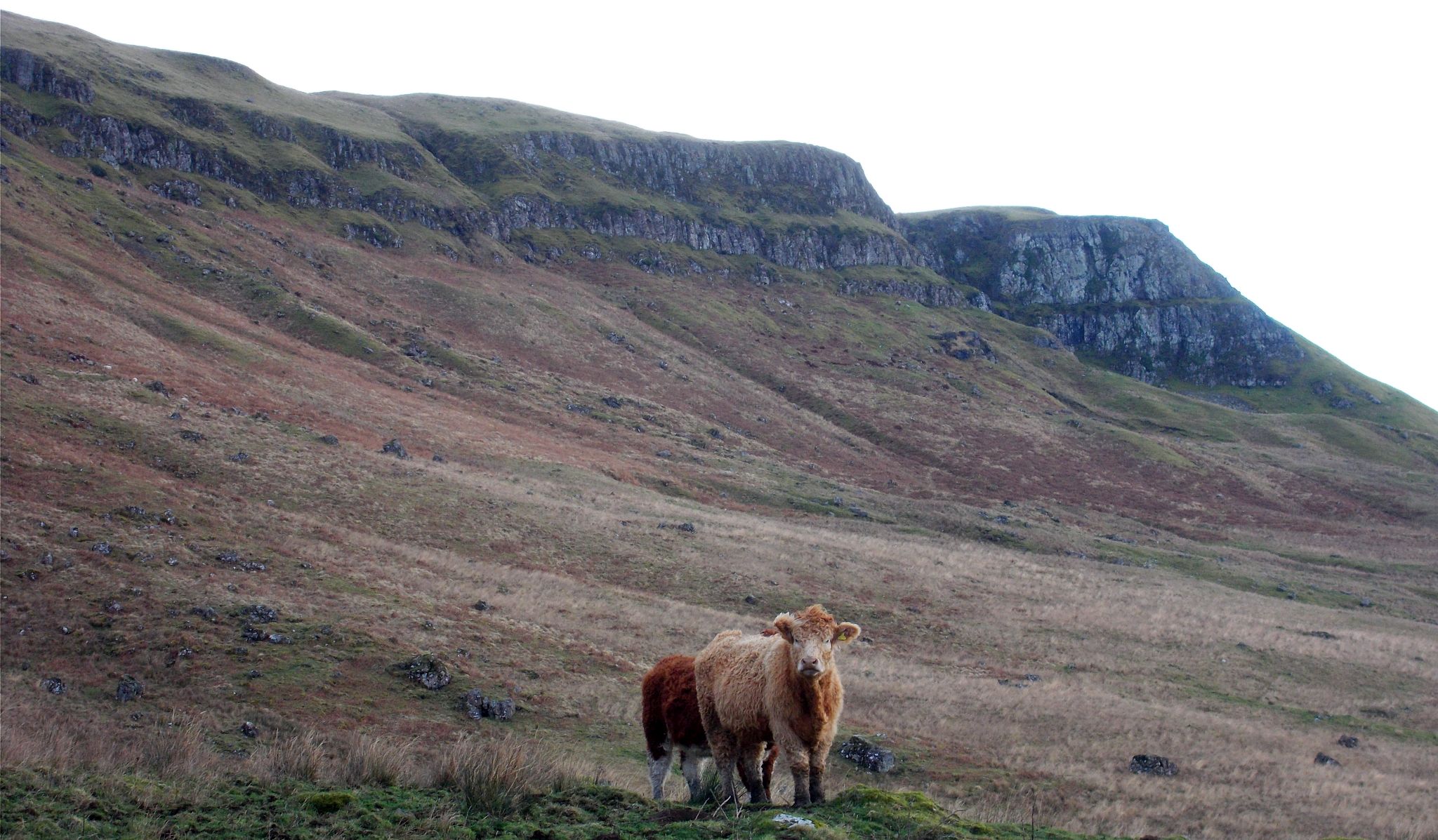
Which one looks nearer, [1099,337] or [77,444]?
[77,444]

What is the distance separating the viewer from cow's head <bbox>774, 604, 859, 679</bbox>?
8.50 metres

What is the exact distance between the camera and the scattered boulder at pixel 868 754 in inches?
659

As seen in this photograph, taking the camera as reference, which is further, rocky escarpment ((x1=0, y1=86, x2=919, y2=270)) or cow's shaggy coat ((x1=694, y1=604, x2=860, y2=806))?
rocky escarpment ((x1=0, y1=86, x2=919, y2=270))

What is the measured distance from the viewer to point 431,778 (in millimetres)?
9430

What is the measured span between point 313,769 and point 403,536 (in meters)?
22.8

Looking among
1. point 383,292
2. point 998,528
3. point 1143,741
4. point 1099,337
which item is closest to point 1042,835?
point 1143,741

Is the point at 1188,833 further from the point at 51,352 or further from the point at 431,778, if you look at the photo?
the point at 51,352

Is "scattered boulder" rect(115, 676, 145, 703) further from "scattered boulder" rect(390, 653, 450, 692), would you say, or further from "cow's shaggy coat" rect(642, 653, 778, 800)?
"cow's shaggy coat" rect(642, 653, 778, 800)

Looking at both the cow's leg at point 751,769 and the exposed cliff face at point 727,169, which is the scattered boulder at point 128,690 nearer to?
the cow's leg at point 751,769

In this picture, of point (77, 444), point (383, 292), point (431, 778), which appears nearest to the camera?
point (431, 778)

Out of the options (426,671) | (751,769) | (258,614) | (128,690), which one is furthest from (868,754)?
(128,690)

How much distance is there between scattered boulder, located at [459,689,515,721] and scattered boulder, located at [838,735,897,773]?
6.99 meters

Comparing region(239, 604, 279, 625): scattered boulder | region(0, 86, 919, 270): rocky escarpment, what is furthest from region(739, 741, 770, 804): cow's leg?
region(0, 86, 919, 270): rocky escarpment

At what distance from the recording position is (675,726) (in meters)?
10.6
